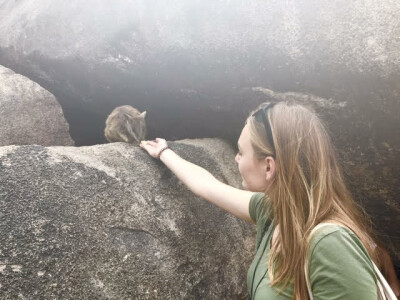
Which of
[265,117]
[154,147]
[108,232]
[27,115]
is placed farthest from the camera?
[27,115]

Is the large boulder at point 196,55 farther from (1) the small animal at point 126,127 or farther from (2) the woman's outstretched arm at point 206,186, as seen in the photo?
(2) the woman's outstretched arm at point 206,186

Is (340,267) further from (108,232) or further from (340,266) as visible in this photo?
(108,232)

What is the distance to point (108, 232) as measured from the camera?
2441 millimetres

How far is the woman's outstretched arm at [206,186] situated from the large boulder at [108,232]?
0.43 feet

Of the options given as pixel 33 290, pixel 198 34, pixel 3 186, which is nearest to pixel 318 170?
pixel 33 290

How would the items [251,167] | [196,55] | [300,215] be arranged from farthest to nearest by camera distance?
[196,55]
[251,167]
[300,215]

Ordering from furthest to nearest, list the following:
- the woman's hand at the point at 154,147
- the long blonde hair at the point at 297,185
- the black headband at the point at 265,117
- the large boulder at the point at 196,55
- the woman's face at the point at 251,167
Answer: the woman's hand at the point at 154,147
the large boulder at the point at 196,55
the woman's face at the point at 251,167
the black headband at the point at 265,117
the long blonde hair at the point at 297,185

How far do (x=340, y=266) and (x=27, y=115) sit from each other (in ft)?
11.2

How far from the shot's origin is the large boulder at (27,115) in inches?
147

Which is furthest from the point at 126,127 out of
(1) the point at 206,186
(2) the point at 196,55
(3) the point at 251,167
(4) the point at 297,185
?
(4) the point at 297,185

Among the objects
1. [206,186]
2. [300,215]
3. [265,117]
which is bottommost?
[206,186]

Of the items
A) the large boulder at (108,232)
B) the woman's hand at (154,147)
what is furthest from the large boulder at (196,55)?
the large boulder at (108,232)

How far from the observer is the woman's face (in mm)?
2188

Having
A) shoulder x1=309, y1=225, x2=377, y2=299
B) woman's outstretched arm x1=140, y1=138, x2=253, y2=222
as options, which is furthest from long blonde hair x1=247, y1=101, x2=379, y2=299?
woman's outstretched arm x1=140, y1=138, x2=253, y2=222
